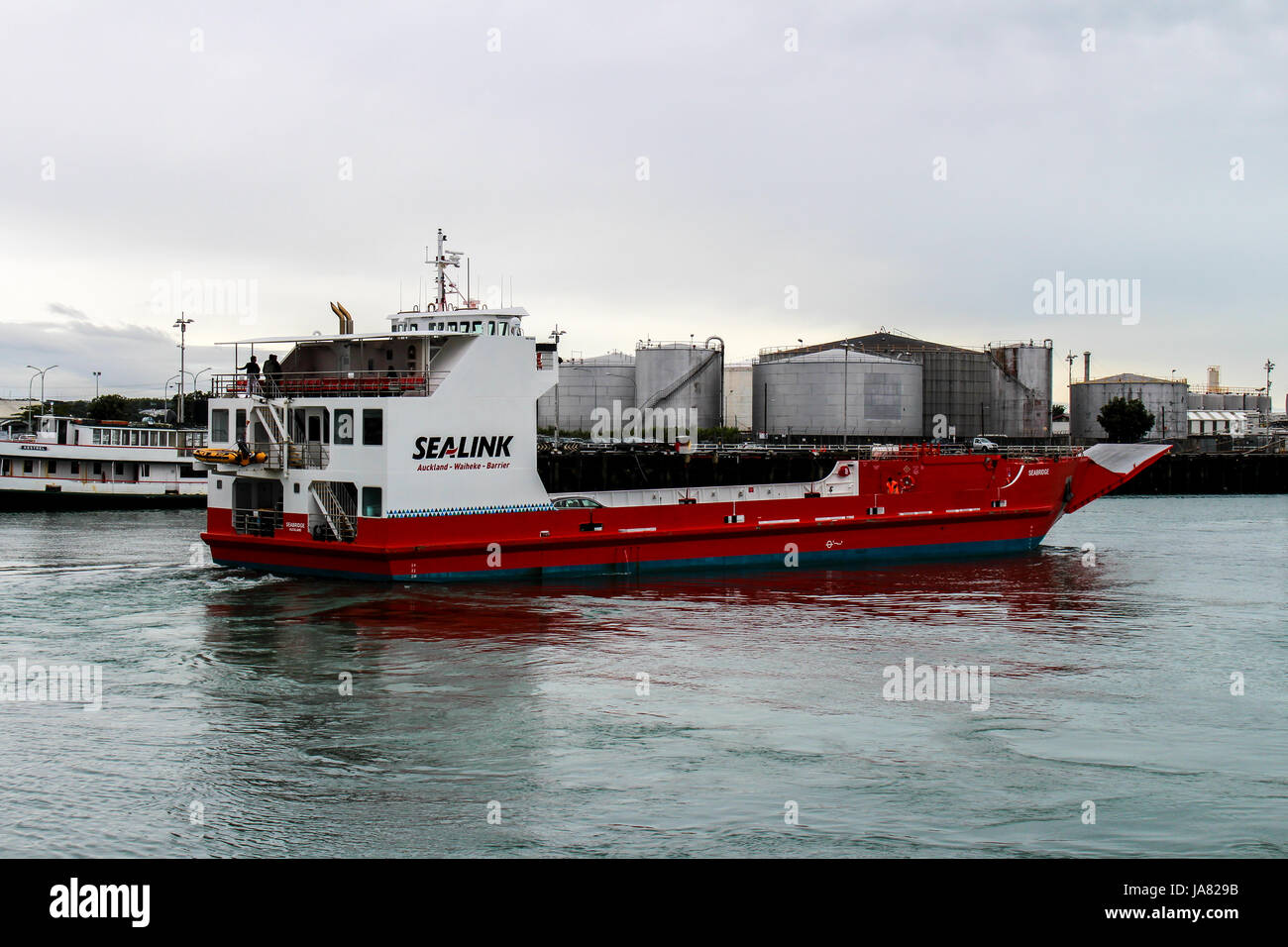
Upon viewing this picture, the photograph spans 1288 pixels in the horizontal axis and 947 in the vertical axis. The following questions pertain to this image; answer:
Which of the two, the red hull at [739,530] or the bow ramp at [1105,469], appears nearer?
the red hull at [739,530]

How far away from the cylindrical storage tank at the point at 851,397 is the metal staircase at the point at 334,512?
4804 cm

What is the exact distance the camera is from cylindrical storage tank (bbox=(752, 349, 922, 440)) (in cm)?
6944

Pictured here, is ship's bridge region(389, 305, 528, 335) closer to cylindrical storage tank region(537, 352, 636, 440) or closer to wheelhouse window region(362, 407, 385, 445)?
wheelhouse window region(362, 407, 385, 445)

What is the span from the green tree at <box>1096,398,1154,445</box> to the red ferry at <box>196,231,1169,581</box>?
58.6 meters

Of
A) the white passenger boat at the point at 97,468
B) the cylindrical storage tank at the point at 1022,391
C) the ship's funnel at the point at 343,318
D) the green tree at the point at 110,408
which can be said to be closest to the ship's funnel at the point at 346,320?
the ship's funnel at the point at 343,318

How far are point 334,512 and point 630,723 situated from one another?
461 inches

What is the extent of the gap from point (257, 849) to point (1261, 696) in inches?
504

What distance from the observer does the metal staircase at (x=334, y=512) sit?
2305 cm

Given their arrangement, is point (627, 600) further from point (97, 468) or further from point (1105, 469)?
point (97, 468)

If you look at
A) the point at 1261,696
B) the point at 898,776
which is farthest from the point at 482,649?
the point at 1261,696

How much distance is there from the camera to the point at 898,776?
1155 centimetres

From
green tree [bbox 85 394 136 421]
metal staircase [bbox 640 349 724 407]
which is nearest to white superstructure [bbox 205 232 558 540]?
metal staircase [bbox 640 349 724 407]

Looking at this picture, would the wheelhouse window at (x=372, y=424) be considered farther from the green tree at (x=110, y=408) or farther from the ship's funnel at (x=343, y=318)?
the green tree at (x=110, y=408)
